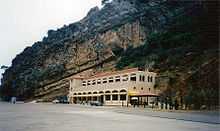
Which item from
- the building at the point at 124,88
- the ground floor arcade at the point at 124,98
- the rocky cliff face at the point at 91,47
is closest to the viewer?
the ground floor arcade at the point at 124,98

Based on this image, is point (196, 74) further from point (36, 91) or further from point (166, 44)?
point (36, 91)

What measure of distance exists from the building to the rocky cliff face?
28.5m

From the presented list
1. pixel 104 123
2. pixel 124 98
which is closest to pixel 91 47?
pixel 124 98

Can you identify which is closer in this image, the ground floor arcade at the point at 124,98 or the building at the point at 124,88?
the ground floor arcade at the point at 124,98

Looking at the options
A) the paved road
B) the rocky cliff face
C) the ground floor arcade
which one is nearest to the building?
the ground floor arcade

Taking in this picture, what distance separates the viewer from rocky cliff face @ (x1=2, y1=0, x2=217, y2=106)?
11562 centimetres

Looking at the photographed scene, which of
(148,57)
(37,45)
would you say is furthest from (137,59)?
(37,45)

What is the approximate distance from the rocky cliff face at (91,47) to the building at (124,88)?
2852cm

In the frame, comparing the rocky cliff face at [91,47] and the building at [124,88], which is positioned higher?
the rocky cliff face at [91,47]

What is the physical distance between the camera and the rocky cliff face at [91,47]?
11562 cm

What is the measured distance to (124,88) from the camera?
228 feet

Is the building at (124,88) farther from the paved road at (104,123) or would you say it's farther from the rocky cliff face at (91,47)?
the paved road at (104,123)

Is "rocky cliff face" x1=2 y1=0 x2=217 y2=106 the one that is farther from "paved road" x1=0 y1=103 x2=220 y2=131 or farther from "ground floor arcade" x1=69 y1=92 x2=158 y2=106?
"paved road" x1=0 y1=103 x2=220 y2=131

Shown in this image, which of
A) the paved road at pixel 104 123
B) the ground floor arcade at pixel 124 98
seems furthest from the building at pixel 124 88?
the paved road at pixel 104 123
